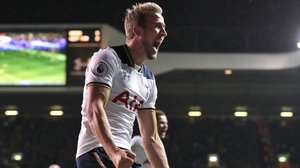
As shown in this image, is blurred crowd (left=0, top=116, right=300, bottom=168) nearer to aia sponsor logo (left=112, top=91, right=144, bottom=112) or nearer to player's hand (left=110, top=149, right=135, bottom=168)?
aia sponsor logo (left=112, top=91, right=144, bottom=112)

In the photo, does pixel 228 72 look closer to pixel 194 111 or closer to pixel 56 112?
pixel 194 111

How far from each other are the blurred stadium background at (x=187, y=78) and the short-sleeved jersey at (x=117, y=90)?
7.21 m

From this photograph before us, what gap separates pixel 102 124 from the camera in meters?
2.71

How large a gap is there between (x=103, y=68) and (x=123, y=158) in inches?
19.4

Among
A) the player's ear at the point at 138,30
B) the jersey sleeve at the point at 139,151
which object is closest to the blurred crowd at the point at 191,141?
the jersey sleeve at the point at 139,151

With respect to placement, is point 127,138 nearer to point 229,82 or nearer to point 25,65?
point 25,65

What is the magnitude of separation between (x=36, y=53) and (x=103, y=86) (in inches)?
354

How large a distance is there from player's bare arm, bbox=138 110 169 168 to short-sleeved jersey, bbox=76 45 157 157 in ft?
0.50

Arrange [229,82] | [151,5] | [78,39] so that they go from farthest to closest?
1. [229,82]
2. [78,39]
3. [151,5]

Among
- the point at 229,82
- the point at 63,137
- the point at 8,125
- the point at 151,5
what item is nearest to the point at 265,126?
the point at 229,82

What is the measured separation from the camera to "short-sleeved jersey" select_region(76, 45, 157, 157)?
288cm

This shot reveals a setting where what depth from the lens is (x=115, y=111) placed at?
2965mm

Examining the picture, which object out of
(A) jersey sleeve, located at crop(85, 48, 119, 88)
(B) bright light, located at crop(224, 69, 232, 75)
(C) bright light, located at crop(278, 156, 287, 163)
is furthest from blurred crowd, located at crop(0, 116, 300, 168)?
(A) jersey sleeve, located at crop(85, 48, 119, 88)

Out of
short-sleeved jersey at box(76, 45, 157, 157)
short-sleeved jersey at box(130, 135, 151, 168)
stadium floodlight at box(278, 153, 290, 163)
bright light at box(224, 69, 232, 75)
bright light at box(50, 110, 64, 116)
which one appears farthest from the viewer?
stadium floodlight at box(278, 153, 290, 163)
